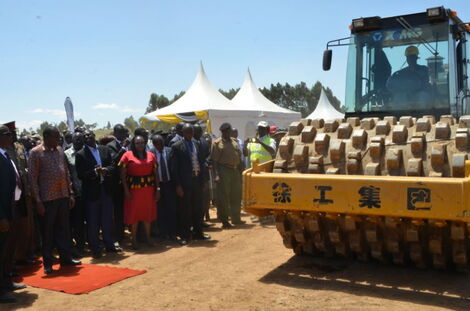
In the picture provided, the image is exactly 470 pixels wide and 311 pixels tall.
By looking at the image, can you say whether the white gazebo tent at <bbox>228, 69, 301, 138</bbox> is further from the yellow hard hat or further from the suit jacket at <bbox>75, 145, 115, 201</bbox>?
the yellow hard hat

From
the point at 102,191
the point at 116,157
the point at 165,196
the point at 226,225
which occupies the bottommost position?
the point at 226,225

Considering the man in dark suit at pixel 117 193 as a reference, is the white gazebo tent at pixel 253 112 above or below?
above

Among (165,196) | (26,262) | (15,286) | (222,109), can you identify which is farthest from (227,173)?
(222,109)

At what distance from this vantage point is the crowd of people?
20.5 ft

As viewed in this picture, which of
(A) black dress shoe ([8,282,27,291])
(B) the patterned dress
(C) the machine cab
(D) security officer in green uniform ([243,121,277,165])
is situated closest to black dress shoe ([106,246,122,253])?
(B) the patterned dress

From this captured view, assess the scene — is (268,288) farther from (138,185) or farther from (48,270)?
(138,185)

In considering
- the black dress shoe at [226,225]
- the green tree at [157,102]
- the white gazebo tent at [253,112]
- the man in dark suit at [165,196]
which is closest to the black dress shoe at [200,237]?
the man in dark suit at [165,196]

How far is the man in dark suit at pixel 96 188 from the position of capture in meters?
7.21

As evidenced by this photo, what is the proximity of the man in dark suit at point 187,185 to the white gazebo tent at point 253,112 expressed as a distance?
11893 millimetres

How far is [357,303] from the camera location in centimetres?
482

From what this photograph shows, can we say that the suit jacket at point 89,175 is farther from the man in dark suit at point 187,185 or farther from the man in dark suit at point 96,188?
the man in dark suit at point 187,185

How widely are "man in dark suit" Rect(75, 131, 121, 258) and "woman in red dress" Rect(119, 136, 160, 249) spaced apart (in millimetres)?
239

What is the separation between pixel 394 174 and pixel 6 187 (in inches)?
156

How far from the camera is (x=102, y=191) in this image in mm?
7559
